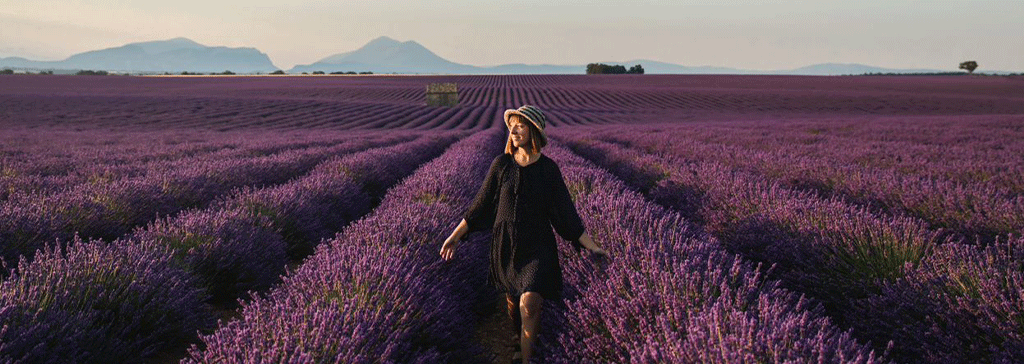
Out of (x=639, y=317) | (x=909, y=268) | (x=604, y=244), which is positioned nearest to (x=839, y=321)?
(x=909, y=268)

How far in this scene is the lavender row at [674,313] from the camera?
4.75ft

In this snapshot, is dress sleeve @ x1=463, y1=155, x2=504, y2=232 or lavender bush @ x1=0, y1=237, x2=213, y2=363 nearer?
lavender bush @ x1=0, y1=237, x2=213, y2=363

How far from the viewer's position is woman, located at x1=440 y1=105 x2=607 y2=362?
2.28 m

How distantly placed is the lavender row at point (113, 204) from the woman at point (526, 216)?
2.59 m

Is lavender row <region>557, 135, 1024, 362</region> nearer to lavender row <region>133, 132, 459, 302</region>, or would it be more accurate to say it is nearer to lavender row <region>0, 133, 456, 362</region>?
lavender row <region>0, 133, 456, 362</region>

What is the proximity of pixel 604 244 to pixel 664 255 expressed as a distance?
46cm

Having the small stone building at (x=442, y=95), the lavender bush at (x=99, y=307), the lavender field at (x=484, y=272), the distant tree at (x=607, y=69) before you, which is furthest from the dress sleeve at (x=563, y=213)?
the distant tree at (x=607, y=69)

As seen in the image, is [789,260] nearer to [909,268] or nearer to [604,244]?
[909,268]

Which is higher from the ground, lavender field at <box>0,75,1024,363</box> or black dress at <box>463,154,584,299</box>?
black dress at <box>463,154,584,299</box>

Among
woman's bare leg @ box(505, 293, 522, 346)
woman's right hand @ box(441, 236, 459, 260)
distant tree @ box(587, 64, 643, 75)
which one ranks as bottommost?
woman's bare leg @ box(505, 293, 522, 346)

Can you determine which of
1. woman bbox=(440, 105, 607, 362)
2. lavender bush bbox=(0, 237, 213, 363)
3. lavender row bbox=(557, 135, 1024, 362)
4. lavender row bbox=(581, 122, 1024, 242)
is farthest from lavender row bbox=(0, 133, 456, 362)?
lavender row bbox=(581, 122, 1024, 242)

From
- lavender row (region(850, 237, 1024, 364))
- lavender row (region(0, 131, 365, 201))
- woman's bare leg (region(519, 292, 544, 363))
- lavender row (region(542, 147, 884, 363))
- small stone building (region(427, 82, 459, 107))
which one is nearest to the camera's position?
lavender row (region(542, 147, 884, 363))

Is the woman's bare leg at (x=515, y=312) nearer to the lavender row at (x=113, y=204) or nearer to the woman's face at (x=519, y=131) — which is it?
the woman's face at (x=519, y=131)

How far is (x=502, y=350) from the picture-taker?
2.56m
